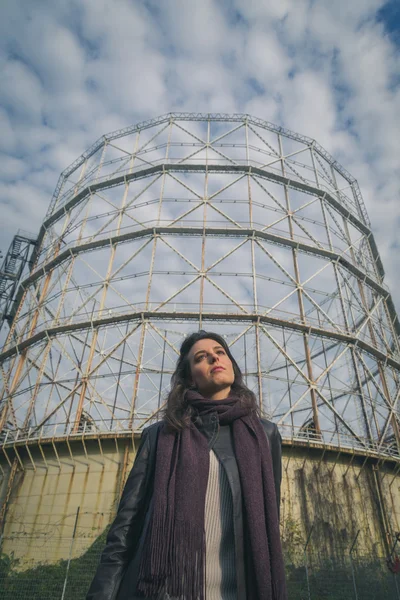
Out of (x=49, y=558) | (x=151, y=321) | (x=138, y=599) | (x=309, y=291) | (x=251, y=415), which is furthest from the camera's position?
(x=309, y=291)

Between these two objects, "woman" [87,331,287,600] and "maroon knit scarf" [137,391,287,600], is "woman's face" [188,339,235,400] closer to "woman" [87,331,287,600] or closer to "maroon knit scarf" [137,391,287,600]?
"woman" [87,331,287,600]

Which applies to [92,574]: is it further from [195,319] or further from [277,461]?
[277,461]

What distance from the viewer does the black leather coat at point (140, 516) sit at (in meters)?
1.35

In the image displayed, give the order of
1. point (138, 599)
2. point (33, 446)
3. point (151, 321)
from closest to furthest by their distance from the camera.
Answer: point (138, 599) → point (33, 446) → point (151, 321)

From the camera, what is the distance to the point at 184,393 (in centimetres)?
186

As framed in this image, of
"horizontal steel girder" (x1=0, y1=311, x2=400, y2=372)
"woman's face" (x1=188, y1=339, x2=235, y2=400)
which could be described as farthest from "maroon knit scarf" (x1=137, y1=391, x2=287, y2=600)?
"horizontal steel girder" (x1=0, y1=311, x2=400, y2=372)

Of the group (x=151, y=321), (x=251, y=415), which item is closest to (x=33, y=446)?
(x=151, y=321)

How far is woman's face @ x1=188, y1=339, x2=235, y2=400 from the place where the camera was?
1.85 metres

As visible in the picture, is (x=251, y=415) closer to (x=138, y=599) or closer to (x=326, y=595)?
(x=138, y=599)

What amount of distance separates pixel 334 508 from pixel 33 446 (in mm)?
7725

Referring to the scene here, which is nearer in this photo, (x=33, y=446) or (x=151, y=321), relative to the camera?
(x=33, y=446)

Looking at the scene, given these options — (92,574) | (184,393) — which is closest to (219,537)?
(184,393)

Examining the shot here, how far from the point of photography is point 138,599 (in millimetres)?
1316

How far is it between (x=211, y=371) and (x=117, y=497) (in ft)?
29.9
